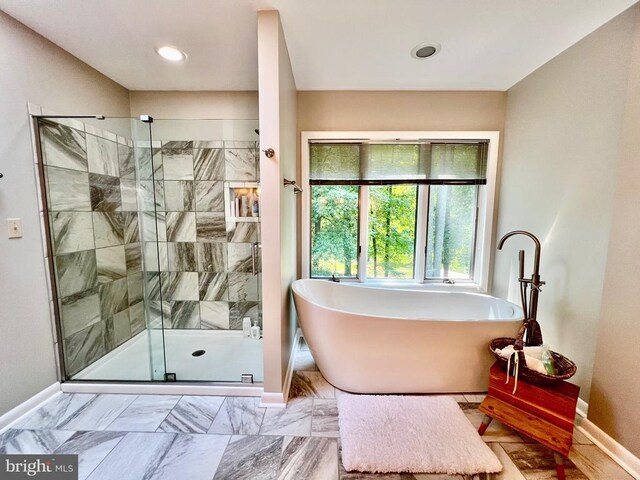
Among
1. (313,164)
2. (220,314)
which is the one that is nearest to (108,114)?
(313,164)

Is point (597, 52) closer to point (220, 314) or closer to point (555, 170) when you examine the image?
point (555, 170)

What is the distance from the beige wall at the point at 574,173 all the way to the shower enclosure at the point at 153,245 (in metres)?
2.17

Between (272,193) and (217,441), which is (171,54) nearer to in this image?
(272,193)

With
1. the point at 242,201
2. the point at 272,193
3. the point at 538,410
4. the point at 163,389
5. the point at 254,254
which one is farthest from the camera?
the point at 242,201

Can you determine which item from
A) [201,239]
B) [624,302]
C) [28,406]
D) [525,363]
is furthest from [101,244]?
[624,302]

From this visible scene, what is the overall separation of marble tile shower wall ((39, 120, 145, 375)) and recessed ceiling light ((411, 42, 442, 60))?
2.43m

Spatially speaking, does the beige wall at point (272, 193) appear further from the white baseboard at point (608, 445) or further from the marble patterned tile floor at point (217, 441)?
the white baseboard at point (608, 445)

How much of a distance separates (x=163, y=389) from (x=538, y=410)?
2.30 metres

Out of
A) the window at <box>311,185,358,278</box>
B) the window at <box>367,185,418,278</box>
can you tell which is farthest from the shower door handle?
the window at <box>367,185,418,278</box>

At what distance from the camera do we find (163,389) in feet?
5.83

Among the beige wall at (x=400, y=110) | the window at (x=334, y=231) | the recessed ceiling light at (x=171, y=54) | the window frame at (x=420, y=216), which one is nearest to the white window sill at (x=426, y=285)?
the window frame at (x=420, y=216)

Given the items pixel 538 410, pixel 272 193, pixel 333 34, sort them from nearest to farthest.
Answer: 1. pixel 538 410
2. pixel 272 193
3. pixel 333 34

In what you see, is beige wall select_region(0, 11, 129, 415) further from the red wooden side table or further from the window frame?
the red wooden side table

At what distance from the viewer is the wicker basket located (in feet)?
4.44
